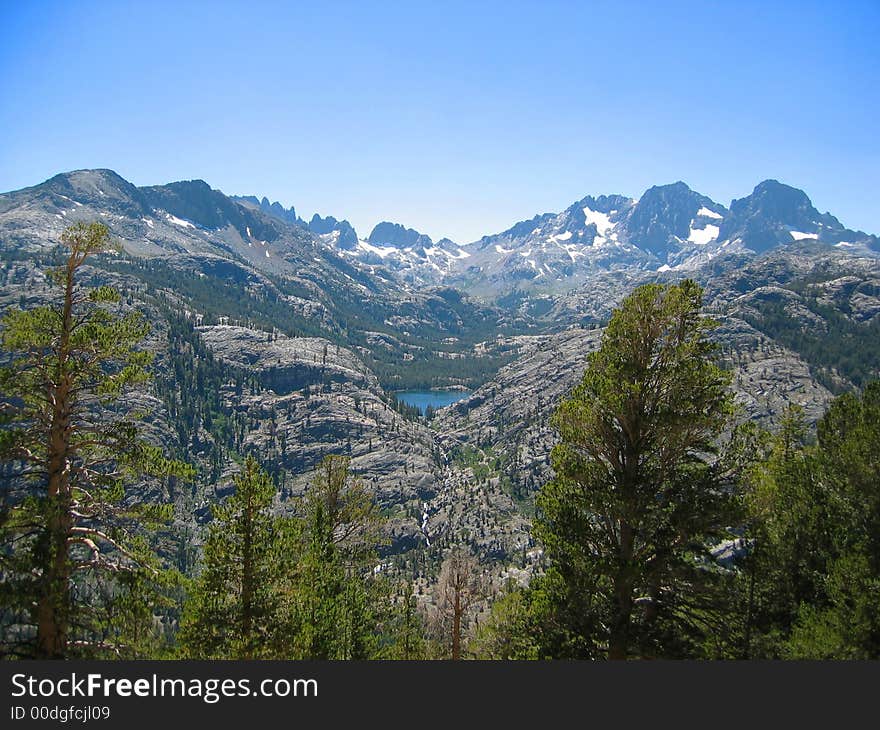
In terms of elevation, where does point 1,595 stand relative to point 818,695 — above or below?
above

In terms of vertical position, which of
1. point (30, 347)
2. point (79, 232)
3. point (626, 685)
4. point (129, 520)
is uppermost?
point (79, 232)

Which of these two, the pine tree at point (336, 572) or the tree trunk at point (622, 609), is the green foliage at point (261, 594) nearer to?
the pine tree at point (336, 572)

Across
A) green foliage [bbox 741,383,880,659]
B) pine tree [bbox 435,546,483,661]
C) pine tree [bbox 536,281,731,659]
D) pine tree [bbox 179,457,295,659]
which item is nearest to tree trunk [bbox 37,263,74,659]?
pine tree [bbox 179,457,295,659]

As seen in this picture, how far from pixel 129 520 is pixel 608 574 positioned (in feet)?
46.6

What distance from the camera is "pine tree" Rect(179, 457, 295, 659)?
799 inches

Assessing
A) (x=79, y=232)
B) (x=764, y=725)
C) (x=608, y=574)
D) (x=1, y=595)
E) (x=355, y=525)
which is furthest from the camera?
(x=355, y=525)

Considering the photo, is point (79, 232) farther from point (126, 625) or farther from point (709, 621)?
point (709, 621)

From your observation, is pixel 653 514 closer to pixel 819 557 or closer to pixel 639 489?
pixel 639 489

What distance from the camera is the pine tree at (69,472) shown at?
13703 millimetres

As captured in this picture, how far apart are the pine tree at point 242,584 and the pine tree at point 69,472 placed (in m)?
5.49

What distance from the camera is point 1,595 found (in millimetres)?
13250

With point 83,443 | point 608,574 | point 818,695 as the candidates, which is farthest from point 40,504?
point 818,695

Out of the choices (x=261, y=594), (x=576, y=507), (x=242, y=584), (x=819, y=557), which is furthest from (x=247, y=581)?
(x=819, y=557)

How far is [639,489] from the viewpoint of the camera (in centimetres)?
1553
